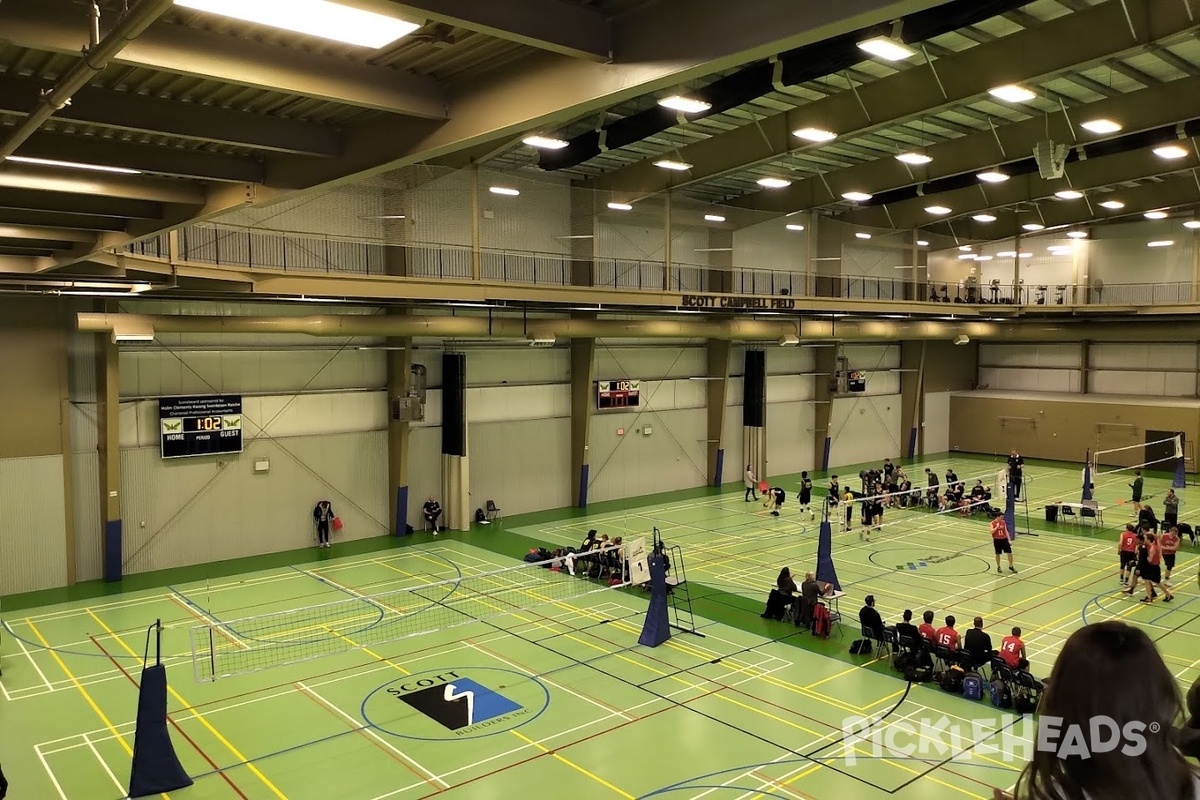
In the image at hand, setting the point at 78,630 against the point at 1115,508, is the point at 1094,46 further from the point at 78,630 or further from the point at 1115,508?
the point at 78,630

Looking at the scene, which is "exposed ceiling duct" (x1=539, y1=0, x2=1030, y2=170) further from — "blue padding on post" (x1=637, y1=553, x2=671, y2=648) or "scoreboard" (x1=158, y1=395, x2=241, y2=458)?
"scoreboard" (x1=158, y1=395, x2=241, y2=458)

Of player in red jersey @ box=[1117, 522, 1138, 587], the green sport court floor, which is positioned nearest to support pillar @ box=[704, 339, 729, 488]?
the green sport court floor

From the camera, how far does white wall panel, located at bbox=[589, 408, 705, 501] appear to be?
36625 millimetres

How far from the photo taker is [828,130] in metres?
23.9

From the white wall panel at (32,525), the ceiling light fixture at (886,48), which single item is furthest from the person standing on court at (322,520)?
the ceiling light fixture at (886,48)

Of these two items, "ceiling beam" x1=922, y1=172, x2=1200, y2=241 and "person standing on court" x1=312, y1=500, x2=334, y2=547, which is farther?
"ceiling beam" x1=922, y1=172, x2=1200, y2=241

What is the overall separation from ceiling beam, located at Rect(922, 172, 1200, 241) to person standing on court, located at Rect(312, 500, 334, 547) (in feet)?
90.6

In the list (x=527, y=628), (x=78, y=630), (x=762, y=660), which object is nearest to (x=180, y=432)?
(x=78, y=630)

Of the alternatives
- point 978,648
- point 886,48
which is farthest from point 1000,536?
point 886,48

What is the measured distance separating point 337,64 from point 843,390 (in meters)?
41.2

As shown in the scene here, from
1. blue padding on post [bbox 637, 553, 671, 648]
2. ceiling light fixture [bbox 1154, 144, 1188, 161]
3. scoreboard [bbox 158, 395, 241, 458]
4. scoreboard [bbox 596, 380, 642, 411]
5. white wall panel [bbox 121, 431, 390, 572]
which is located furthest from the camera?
scoreboard [bbox 596, 380, 642, 411]

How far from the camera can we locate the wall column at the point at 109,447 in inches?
939

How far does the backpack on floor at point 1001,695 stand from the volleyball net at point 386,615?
822cm

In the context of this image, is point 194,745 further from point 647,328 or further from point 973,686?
point 647,328
